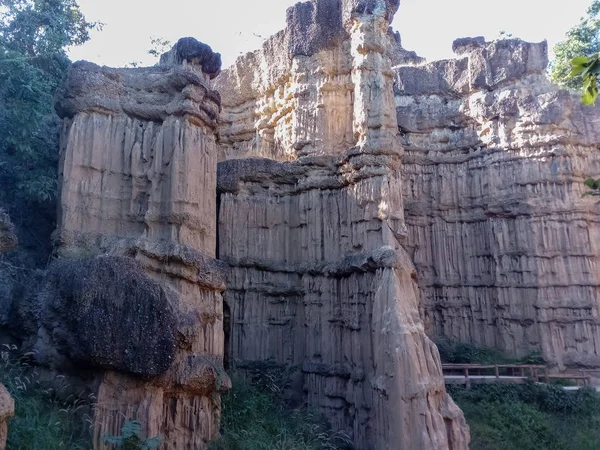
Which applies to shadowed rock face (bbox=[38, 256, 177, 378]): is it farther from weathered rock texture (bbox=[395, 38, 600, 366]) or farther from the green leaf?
weathered rock texture (bbox=[395, 38, 600, 366])

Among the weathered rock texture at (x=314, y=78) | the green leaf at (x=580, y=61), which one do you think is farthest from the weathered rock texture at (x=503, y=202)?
the green leaf at (x=580, y=61)

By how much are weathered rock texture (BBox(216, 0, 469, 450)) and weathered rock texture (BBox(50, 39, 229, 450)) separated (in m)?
3.05

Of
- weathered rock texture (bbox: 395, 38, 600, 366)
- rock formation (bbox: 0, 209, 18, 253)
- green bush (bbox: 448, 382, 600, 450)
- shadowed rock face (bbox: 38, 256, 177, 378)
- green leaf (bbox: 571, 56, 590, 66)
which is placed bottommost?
green bush (bbox: 448, 382, 600, 450)

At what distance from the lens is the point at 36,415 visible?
9.93m

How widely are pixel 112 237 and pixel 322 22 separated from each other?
1012 centimetres

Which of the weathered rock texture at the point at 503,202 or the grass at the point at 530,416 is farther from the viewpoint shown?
the weathered rock texture at the point at 503,202

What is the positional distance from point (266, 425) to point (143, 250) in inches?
203

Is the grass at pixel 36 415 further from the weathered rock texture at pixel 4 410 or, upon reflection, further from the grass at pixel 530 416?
the grass at pixel 530 416

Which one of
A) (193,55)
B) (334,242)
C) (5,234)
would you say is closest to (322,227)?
(334,242)

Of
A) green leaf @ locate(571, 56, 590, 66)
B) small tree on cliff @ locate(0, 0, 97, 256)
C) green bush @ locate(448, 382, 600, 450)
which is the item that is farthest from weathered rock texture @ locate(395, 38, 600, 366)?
green leaf @ locate(571, 56, 590, 66)

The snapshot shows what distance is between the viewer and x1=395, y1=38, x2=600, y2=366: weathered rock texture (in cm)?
2227

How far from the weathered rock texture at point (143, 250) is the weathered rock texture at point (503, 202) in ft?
40.9

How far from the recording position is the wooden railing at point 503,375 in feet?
62.0

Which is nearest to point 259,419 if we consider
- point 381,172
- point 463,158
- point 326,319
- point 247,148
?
point 326,319
